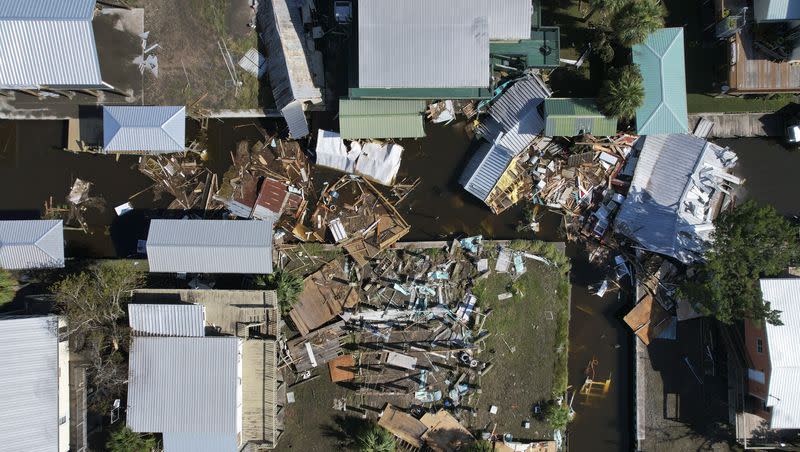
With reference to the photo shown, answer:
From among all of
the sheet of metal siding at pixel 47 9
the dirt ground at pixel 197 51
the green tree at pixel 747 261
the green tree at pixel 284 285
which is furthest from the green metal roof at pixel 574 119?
the sheet of metal siding at pixel 47 9

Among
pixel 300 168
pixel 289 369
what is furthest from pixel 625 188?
pixel 289 369

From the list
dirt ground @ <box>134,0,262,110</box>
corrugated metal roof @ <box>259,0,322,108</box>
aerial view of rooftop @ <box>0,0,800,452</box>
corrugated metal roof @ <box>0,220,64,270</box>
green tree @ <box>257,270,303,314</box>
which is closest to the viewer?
corrugated metal roof @ <box>0,220,64,270</box>

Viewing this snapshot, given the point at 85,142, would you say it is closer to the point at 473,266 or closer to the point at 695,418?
the point at 473,266

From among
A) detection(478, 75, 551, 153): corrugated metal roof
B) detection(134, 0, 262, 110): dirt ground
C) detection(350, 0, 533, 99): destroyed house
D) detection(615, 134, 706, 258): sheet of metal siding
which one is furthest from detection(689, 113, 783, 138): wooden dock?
detection(134, 0, 262, 110): dirt ground

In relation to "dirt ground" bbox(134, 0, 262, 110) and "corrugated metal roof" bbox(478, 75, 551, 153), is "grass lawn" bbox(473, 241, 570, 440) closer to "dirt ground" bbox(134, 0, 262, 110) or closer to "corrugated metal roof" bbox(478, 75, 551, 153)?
"corrugated metal roof" bbox(478, 75, 551, 153)

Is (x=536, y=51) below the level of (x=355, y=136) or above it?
above

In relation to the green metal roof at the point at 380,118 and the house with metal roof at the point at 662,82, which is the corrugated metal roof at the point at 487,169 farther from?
the house with metal roof at the point at 662,82
